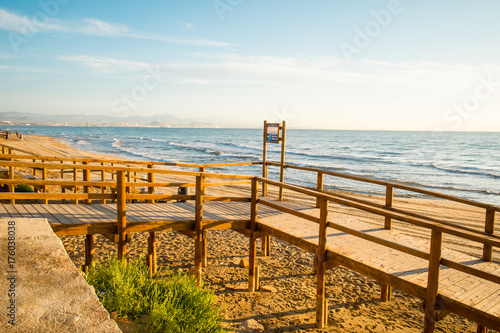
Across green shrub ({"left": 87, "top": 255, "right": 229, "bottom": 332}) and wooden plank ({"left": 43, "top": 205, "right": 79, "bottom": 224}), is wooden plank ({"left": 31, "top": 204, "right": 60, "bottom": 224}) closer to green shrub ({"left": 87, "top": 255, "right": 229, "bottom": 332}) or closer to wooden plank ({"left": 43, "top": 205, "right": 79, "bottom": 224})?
wooden plank ({"left": 43, "top": 205, "right": 79, "bottom": 224})

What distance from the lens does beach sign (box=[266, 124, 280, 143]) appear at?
9422mm

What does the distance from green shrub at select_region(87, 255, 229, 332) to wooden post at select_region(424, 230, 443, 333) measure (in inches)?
93.9

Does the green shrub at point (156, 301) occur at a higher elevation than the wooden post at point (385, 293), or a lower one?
higher

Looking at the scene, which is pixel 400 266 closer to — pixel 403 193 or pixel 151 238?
pixel 151 238

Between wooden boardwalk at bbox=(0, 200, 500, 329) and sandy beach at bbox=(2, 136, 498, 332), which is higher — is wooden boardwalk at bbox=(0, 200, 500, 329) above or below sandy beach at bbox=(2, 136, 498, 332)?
above

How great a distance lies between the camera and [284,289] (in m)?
6.84

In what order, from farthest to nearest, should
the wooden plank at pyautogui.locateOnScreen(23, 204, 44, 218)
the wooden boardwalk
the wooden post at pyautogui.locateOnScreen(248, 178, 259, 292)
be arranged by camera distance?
1. the wooden post at pyautogui.locateOnScreen(248, 178, 259, 292)
2. the wooden plank at pyautogui.locateOnScreen(23, 204, 44, 218)
3. the wooden boardwalk

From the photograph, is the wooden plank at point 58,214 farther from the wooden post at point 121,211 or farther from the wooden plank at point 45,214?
the wooden post at point 121,211

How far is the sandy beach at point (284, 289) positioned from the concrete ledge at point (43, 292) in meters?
1.44

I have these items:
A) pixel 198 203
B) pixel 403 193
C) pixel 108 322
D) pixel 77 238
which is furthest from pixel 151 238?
pixel 403 193

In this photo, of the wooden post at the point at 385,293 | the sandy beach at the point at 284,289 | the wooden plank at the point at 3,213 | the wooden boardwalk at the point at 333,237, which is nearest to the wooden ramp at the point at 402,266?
the wooden boardwalk at the point at 333,237

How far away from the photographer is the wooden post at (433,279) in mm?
4004

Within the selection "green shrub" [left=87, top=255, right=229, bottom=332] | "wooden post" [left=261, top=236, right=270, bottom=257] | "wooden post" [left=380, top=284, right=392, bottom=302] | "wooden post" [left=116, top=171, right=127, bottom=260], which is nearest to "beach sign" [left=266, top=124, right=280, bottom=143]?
"wooden post" [left=261, top=236, right=270, bottom=257]

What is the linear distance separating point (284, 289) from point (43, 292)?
486 centimetres
